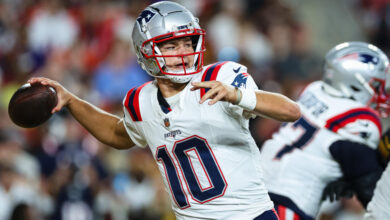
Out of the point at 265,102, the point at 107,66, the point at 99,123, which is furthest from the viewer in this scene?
the point at 107,66

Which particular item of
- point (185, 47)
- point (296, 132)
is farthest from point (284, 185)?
point (185, 47)

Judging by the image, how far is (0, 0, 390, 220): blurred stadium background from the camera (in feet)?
20.8

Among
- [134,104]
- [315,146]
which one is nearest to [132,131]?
[134,104]

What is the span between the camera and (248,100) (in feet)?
9.46

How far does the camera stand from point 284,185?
13.3 ft

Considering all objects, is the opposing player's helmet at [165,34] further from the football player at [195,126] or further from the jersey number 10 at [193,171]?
the jersey number 10 at [193,171]

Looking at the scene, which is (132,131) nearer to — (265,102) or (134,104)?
(134,104)

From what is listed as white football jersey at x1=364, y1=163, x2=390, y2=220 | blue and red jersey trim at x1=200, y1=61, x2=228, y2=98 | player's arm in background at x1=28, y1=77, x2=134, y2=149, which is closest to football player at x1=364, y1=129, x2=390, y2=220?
white football jersey at x1=364, y1=163, x2=390, y2=220

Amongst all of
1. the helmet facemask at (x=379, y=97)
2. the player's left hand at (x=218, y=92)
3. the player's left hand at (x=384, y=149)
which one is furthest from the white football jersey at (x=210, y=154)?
the helmet facemask at (x=379, y=97)

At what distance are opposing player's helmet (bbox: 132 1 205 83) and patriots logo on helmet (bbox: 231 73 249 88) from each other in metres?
0.22

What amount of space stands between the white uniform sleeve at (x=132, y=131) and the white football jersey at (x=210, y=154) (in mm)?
257

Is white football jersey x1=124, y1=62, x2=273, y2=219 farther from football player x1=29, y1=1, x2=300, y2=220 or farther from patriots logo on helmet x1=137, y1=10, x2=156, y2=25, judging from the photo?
patriots logo on helmet x1=137, y1=10, x2=156, y2=25

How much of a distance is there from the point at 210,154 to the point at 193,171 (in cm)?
13

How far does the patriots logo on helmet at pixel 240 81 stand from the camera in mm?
3070
